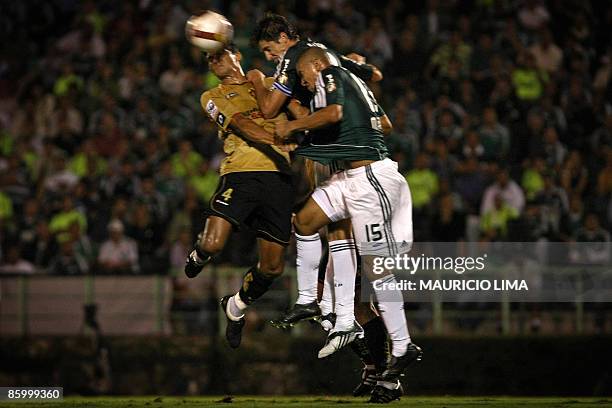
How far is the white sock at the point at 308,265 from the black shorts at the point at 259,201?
320mm

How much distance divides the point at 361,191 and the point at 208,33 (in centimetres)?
189

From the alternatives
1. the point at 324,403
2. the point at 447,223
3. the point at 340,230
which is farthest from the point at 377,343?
the point at 447,223

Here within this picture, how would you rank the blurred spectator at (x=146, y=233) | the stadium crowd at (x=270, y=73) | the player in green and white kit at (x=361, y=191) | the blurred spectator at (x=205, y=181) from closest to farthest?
the player in green and white kit at (x=361, y=191) < the stadium crowd at (x=270, y=73) < the blurred spectator at (x=146, y=233) < the blurred spectator at (x=205, y=181)

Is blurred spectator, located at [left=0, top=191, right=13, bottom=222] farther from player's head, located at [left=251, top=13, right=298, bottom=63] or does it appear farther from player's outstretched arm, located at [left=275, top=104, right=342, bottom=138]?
player's outstretched arm, located at [left=275, top=104, right=342, bottom=138]

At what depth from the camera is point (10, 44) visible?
67.7ft

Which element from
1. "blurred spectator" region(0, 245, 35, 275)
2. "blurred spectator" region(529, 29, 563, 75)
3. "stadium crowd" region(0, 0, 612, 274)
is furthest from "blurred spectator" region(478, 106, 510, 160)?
"blurred spectator" region(0, 245, 35, 275)

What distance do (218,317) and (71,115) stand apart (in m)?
5.04

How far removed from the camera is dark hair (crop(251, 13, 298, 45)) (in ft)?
33.1

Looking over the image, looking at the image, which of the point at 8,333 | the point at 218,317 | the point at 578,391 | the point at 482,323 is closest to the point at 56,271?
the point at 8,333

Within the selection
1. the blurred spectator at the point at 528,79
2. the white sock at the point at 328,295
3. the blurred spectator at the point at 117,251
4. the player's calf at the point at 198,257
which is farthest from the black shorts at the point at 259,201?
the blurred spectator at the point at 528,79

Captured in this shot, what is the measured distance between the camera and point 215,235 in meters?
10.3

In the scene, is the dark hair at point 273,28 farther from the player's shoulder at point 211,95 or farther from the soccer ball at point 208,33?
the player's shoulder at point 211,95

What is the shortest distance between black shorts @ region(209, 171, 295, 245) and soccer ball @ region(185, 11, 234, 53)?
3.64 ft

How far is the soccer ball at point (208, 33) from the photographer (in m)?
10.3
